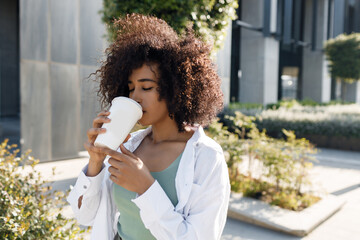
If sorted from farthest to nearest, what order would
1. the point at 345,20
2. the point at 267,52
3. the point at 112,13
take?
the point at 345,20 → the point at 267,52 → the point at 112,13

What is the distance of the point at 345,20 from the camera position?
2789 cm

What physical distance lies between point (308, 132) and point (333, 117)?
1.03 meters

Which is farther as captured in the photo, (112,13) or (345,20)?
(345,20)

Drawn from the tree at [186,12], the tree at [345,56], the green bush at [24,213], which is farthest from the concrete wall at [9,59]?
the tree at [345,56]

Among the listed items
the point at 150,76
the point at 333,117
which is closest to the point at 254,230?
the point at 150,76

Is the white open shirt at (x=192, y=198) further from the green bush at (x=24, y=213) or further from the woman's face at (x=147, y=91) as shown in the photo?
the green bush at (x=24, y=213)

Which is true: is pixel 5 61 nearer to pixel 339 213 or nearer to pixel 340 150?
pixel 340 150

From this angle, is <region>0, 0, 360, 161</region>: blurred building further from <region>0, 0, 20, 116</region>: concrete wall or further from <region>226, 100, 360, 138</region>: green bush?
<region>226, 100, 360, 138</region>: green bush

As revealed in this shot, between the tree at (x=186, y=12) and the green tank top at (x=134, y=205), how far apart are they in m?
2.52

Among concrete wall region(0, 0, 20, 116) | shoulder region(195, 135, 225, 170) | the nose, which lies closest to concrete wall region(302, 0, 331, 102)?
concrete wall region(0, 0, 20, 116)

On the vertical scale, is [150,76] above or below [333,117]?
above

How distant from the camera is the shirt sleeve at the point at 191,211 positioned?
1.13 meters

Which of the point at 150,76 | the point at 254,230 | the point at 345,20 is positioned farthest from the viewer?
the point at 345,20

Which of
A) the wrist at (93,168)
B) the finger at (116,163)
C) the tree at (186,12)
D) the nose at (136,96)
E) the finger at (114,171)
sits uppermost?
the tree at (186,12)
